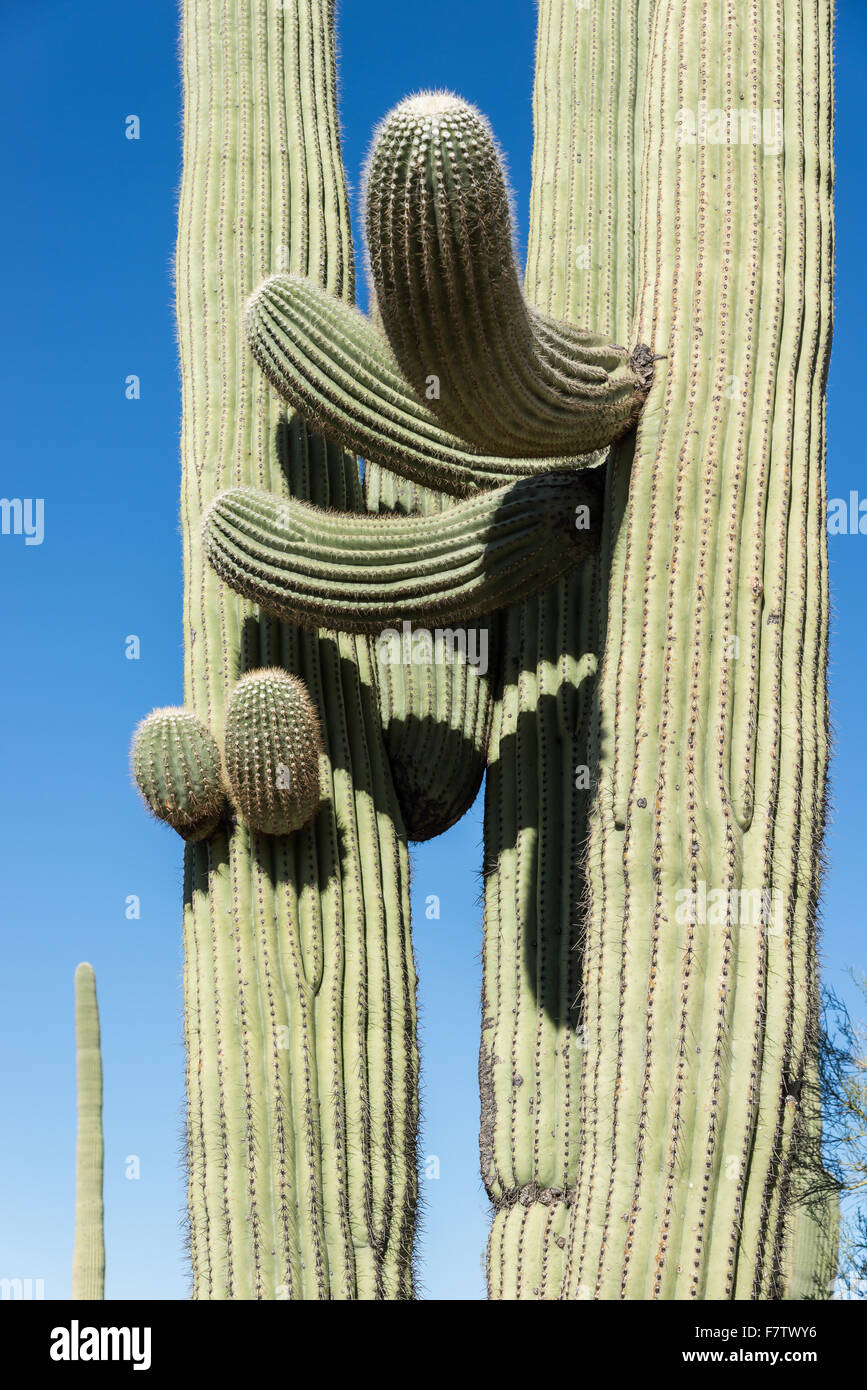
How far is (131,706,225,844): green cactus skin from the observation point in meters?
6.09

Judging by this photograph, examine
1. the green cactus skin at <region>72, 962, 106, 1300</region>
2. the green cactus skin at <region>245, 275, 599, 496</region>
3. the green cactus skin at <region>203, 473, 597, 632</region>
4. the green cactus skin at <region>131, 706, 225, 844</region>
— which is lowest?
the green cactus skin at <region>72, 962, 106, 1300</region>

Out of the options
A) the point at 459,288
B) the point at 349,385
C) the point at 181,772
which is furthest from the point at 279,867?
the point at 459,288

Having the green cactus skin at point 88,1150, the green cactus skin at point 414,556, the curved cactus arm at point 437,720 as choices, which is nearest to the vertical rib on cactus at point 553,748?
the curved cactus arm at point 437,720

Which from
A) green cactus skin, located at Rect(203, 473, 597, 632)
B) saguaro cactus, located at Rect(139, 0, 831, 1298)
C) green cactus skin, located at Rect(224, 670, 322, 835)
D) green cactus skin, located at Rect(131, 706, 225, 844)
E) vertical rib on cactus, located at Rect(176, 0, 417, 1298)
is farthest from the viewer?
green cactus skin, located at Rect(131, 706, 225, 844)

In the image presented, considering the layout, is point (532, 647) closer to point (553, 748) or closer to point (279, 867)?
point (553, 748)

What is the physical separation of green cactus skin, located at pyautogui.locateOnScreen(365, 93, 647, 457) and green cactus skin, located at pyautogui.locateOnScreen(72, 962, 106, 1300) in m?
2.68

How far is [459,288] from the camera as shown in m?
4.57

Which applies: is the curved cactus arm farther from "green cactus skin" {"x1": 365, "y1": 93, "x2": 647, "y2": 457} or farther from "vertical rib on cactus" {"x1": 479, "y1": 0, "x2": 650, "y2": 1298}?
"green cactus skin" {"x1": 365, "y1": 93, "x2": 647, "y2": 457}

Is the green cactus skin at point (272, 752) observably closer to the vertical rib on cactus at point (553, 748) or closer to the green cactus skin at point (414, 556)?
the green cactus skin at point (414, 556)

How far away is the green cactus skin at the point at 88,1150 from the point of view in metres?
5.77

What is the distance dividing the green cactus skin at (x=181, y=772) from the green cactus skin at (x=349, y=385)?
4.25ft

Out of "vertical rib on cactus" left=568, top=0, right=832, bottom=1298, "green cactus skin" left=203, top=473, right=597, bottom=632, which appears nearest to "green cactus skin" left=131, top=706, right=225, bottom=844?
"green cactus skin" left=203, top=473, right=597, bottom=632

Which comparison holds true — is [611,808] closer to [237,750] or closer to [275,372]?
[237,750]
